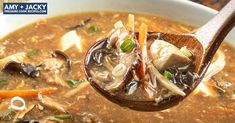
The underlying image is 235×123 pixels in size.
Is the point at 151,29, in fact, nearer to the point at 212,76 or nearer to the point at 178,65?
the point at 212,76

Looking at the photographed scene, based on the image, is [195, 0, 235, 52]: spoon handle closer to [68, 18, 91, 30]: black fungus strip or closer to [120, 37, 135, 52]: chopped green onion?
[120, 37, 135, 52]: chopped green onion

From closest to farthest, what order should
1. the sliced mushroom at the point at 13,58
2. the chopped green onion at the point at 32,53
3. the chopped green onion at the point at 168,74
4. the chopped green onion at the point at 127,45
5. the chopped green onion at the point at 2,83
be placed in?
the chopped green onion at the point at 168,74
the chopped green onion at the point at 127,45
the chopped green onion at the point at 2,83
the sliced mushroom at the point at 13,58
the chopped green onion at the point at 32,53

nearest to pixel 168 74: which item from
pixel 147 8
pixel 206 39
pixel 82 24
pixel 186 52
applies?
pixel 186 52

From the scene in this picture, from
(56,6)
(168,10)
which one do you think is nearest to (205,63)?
(168,10)

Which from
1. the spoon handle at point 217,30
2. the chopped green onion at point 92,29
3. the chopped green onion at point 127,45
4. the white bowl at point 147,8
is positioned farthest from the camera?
the white bowl at point 147,8

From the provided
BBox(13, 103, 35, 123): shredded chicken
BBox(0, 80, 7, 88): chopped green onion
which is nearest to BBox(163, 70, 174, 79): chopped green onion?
BBox(13, 103, 35, 123): shredded chicken

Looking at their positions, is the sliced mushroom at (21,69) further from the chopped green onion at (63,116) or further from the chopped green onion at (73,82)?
the chopped green onion at (63,116)

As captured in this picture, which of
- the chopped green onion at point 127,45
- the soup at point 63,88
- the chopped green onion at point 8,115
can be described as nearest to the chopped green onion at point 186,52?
the chopped green onion at point 127,45
